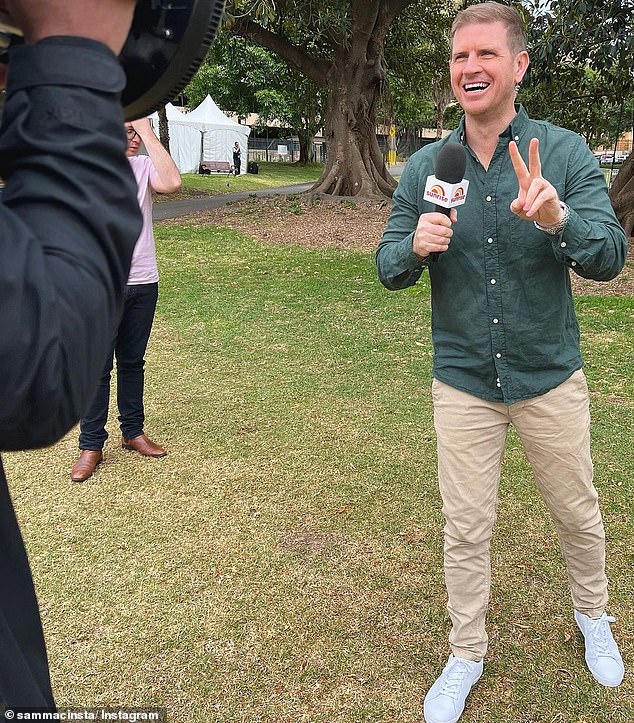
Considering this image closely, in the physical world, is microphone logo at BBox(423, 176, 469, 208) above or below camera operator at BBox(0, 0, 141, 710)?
below

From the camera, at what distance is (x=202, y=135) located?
123 ft

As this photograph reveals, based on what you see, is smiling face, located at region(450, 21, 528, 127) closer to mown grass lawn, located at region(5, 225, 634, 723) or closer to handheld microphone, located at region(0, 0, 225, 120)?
handheld microphone, located at region(0, 0, 225, 120)

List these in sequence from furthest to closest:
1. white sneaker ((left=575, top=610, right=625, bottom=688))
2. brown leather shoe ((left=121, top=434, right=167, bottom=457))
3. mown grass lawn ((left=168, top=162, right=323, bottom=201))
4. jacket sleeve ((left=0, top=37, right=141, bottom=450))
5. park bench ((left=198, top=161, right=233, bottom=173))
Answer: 1. park bench ((left=198, top=161, right=233, bottom=173))
2. mown grass lawn ((left=168, top=162, right=323, bottom=201))
3. brown leather shoe ((left=121, top=434, right=167, bottom=457))
4. white sneaker ((left=575, top=610, right=625, bottom=688))
5. jacket sleeve ((left=0, top=37, right=141, bottom=450))

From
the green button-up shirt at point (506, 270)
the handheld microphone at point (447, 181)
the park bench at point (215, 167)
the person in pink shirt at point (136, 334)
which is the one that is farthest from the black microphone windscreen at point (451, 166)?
the park bench at point (215, 167)

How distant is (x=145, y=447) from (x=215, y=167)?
118 ft

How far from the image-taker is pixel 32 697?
1126mm

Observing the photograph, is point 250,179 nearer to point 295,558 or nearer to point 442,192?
point 295,558

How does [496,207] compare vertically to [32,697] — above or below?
above

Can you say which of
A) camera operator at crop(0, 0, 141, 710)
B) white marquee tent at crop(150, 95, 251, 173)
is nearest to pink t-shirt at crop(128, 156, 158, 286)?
camera operator at crop(0, 0, 141, 710)

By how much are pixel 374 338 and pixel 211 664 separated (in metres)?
5.00

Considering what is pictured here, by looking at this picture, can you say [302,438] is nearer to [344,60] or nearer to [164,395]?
[164,395]

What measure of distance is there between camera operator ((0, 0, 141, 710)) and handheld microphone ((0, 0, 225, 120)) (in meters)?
0.06

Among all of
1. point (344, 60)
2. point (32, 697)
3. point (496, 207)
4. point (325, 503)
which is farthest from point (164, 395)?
point (344, 60)

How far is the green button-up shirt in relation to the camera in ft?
8.39
